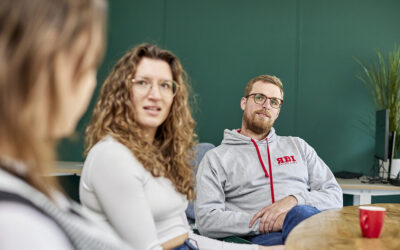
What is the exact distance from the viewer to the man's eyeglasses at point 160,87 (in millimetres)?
1251

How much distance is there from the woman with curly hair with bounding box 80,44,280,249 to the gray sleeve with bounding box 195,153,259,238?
1.82 feet

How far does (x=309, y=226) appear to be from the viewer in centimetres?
122

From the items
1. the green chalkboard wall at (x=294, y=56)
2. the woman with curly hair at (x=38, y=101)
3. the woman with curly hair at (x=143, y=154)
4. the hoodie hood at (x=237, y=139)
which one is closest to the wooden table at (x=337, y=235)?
the woman with curly hair at (x=143, y=154)

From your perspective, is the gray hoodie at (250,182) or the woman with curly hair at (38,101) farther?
the gray hoodie at (250,182)

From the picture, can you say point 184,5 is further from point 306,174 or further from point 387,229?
point 387,229

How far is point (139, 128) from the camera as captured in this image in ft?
4.06

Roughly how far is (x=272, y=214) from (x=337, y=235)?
2.98ft

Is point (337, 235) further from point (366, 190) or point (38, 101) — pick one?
point (366, 190)

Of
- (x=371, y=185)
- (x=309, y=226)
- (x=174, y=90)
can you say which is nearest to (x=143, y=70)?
(x=174, y=90)

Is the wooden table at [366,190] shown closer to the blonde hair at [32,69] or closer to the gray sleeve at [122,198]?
the gray sleeve at [122,198]

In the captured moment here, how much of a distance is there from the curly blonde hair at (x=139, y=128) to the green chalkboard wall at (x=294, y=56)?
242 centimetres

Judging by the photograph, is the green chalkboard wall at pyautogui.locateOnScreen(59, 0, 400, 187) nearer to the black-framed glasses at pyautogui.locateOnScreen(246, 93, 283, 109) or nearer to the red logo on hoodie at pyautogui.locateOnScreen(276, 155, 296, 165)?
the black-framed glasses at pyautogui.locateOnScreen(246, 93, 283, 109)

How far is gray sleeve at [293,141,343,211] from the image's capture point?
2188 millimetres

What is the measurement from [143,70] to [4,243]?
93cm
